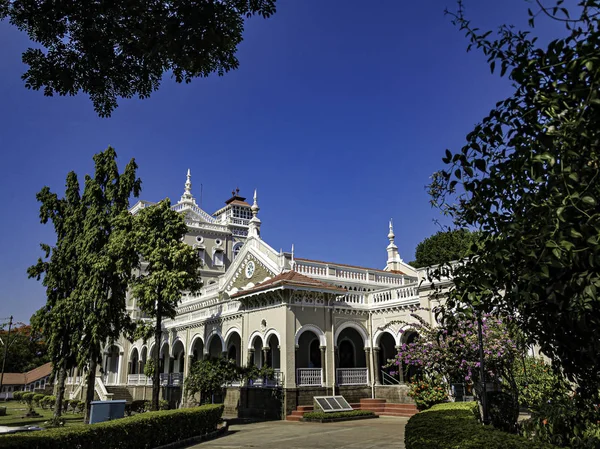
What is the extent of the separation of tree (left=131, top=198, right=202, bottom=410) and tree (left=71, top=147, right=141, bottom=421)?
0.71m

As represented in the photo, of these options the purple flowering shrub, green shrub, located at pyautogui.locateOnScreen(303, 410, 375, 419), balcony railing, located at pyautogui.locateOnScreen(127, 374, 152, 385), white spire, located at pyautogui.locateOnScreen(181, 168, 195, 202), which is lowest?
green shrub, located at pyautogui.locateOnScreen(303, 410, 375, 419)

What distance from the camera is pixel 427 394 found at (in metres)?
19.5

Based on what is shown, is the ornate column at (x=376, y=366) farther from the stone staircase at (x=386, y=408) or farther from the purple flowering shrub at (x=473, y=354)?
the purple flowering shrub at (x=473, y=354)

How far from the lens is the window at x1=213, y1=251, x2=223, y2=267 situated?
47.2m

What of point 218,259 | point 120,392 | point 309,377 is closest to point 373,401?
point 309,377

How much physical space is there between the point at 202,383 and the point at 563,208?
825 inches

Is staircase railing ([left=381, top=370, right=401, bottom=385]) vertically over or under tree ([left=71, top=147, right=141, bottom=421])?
under

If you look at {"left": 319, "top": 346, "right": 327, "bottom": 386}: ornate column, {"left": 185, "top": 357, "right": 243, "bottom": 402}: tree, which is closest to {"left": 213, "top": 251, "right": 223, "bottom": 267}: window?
{"left": 185, "top": 357, "right": 243, "bottom": 402}: tree

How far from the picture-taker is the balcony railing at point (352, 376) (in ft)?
77.6

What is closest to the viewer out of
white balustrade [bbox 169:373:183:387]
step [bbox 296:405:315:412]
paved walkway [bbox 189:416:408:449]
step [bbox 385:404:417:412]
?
paved walkway [bbox 189:416:408:449]

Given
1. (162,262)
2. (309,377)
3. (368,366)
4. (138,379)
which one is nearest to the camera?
(309,377)

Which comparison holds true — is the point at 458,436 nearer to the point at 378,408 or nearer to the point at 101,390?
the point at 378,408

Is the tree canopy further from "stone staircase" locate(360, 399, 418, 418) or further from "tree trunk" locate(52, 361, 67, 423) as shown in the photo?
"stone staircase" locate(360, 399, 418, 418)

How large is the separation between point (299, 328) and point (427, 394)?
6.50m
